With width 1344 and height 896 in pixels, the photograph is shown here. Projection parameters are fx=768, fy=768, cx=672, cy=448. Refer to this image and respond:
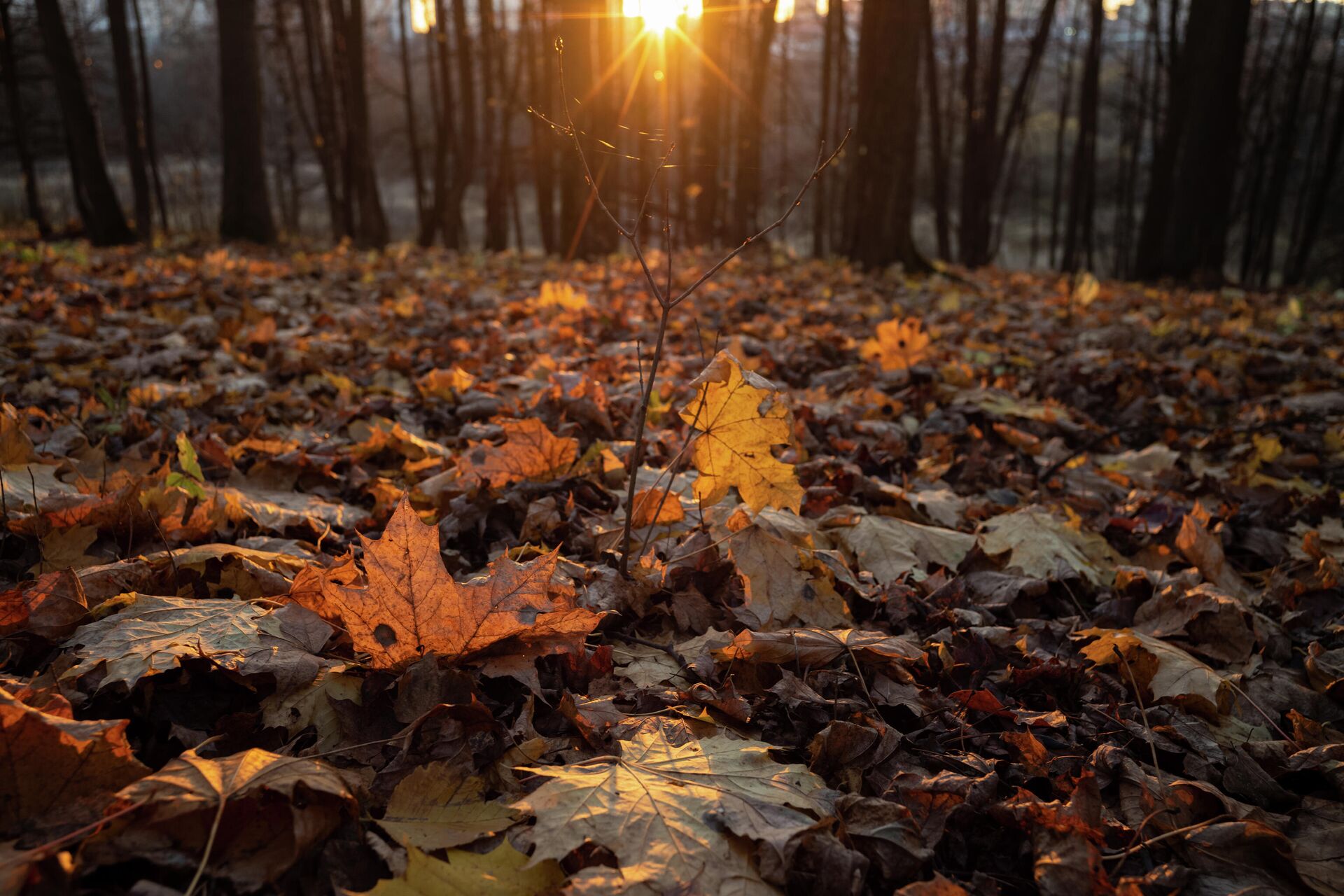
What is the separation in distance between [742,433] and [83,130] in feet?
41.2

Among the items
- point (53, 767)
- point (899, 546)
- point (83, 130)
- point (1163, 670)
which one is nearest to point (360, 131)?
point (83, 130)

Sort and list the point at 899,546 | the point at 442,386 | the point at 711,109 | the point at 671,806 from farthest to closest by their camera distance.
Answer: the point at 711,109 → the point at 442,386 → the point at 899,546 → the point at 671,806

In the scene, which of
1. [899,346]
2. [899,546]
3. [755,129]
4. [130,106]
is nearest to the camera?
[899,546]

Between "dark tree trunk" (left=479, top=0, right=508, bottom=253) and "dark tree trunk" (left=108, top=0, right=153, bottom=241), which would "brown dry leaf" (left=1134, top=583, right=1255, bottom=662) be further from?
"dark tree trunk" (left=479, top=0, right=508, bottom=253)

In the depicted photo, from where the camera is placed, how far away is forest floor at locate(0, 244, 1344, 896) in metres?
0.94

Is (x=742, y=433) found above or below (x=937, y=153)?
below

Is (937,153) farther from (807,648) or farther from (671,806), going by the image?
(671,806)

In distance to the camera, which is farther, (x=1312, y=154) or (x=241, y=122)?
(x=1312, y=154)

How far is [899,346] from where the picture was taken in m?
3.89

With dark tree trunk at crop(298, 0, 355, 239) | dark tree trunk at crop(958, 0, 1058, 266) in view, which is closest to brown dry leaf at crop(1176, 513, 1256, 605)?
dark tree trunk at crop(958, 0, 1058, 266)

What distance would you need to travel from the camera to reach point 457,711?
1.16 m

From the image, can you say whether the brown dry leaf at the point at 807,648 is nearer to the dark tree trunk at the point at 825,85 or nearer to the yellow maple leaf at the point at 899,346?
the yellow maple leaf at the point at 899,346

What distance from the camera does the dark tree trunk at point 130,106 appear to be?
13070mm

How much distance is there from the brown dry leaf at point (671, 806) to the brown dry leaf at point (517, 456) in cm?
97
